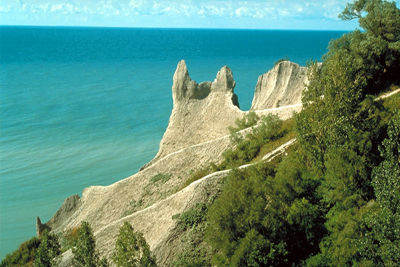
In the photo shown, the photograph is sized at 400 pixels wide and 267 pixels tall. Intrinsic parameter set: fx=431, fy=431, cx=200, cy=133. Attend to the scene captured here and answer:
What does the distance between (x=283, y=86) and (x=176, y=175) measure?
16354mm

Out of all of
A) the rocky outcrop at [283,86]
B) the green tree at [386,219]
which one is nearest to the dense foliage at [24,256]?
the green tree at [386,219]

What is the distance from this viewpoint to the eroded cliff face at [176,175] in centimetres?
2522

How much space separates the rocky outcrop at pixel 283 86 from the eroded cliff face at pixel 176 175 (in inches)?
3.9

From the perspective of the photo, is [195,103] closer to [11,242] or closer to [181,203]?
[181,203]

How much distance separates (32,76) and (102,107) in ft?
138

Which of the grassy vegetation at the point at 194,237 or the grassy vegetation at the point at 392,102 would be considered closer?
the grassy vegetation at the point at 194,237

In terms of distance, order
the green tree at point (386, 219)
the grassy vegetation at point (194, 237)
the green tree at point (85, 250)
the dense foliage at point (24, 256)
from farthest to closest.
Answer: the dense foliage at point (24, 256) < the grassy vegetation at point (194, 237) < the green tree at point (85, 250) < the green tree at point (386, 219)

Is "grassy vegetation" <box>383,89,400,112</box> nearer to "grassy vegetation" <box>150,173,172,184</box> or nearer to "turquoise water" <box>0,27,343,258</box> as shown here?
"grassy vegetation" <box>150,173,172,184</box>

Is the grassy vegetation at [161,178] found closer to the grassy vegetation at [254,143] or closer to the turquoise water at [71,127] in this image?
the grassy vegetation at [254,143]

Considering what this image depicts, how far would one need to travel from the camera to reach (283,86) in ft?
142

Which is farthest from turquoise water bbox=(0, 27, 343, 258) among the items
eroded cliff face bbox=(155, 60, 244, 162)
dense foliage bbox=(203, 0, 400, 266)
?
dense foliage bbox=(203, 0, 400, 266)

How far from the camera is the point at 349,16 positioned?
36156 mm

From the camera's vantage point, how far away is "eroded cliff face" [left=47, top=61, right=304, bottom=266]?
2522cm

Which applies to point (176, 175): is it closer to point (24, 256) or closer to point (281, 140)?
point (281, 140)
